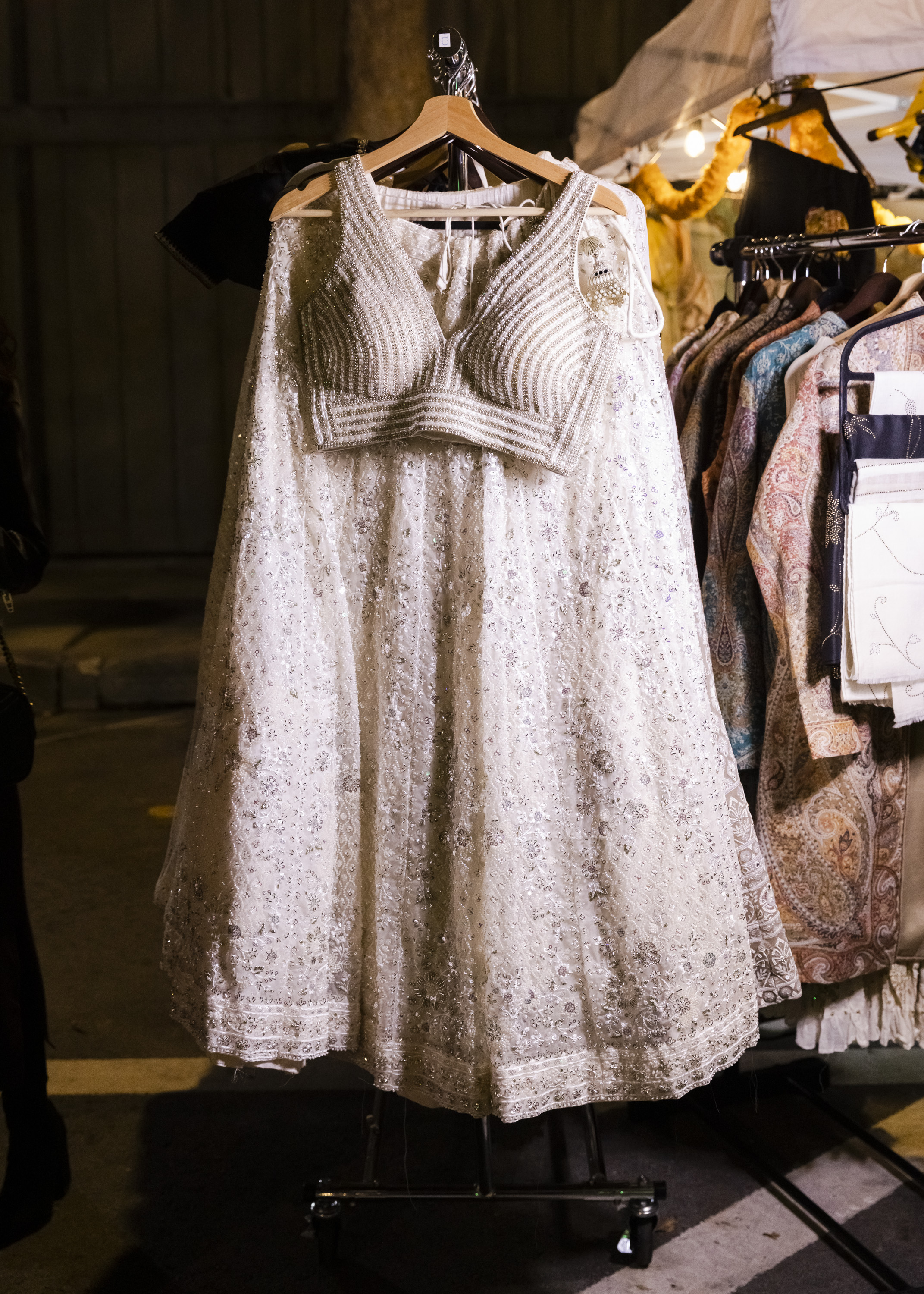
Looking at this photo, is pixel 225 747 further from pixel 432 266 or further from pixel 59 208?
pixel 59 208

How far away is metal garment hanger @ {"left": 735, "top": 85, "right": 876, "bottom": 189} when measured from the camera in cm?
250

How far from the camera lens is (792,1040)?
7.93ft

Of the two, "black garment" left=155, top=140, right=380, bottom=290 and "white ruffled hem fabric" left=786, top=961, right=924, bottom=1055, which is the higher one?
"black garment" left=155, top=140, right=380, bottom=290

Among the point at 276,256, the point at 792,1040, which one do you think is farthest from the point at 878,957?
the point at 276,256

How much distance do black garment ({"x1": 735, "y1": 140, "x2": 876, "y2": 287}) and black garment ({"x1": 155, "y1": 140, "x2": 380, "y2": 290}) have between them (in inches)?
43.6

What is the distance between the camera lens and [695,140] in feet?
10.6

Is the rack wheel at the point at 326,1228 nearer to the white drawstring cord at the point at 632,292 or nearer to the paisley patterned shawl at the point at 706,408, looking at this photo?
the paisley patterned shawl at the point at 706,408

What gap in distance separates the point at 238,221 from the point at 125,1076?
171 centimetres

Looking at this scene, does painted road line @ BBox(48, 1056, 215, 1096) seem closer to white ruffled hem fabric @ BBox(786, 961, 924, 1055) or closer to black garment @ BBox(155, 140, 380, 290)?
white ruffled hem fabric @ BBox(786, 961, 924, 1055)

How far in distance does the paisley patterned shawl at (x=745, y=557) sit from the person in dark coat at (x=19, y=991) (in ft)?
3.52

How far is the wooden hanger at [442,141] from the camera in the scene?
4.47 feet

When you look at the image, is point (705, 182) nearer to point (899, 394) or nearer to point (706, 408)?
point (706, 408)

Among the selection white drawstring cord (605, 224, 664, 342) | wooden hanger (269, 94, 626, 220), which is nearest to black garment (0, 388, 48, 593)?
wooden hanger (269, 94, 626, 220)

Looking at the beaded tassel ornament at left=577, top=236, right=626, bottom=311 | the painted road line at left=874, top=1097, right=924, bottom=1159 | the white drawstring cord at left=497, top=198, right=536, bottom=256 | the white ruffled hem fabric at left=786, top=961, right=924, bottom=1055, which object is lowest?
the painted road line at left=874, top=1097, right=924, bottom=1159
